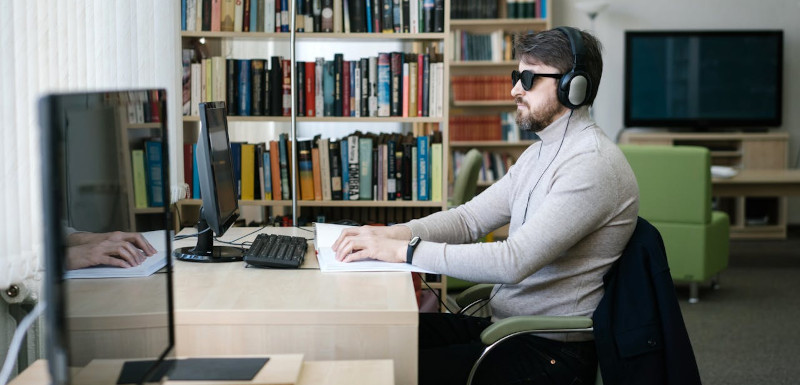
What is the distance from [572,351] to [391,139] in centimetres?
171

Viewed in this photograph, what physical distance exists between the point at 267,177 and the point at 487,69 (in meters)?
3.94

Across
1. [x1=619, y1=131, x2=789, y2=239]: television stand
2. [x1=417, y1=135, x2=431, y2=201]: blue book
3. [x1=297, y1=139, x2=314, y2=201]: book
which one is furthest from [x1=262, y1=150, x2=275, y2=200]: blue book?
[x1=619, y1=131, x2=789, y2=239]: television stand

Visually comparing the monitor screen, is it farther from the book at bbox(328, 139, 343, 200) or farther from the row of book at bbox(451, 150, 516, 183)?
the row of book at bbox(451, 150, 516, 183)

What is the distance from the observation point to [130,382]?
1103 mm

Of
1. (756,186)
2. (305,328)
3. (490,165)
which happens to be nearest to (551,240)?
(305,328)

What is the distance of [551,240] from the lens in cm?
189

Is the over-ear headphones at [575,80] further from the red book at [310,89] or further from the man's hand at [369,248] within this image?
the red book at [310,89]

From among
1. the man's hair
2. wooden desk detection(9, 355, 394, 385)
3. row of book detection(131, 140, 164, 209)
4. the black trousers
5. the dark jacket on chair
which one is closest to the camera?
row of book detection(131, 140, 164, 209)

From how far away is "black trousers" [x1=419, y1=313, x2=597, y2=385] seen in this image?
75.7 inches

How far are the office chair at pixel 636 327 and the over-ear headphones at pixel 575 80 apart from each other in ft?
1.17

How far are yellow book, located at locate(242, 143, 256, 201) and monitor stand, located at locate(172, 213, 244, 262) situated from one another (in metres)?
1.31

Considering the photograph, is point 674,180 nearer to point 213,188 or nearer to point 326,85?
point 326,85

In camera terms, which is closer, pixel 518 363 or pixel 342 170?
pixel 518 363

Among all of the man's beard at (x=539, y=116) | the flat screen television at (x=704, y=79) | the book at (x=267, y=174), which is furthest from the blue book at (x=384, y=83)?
the flat screen television at (x=704, y=79)
